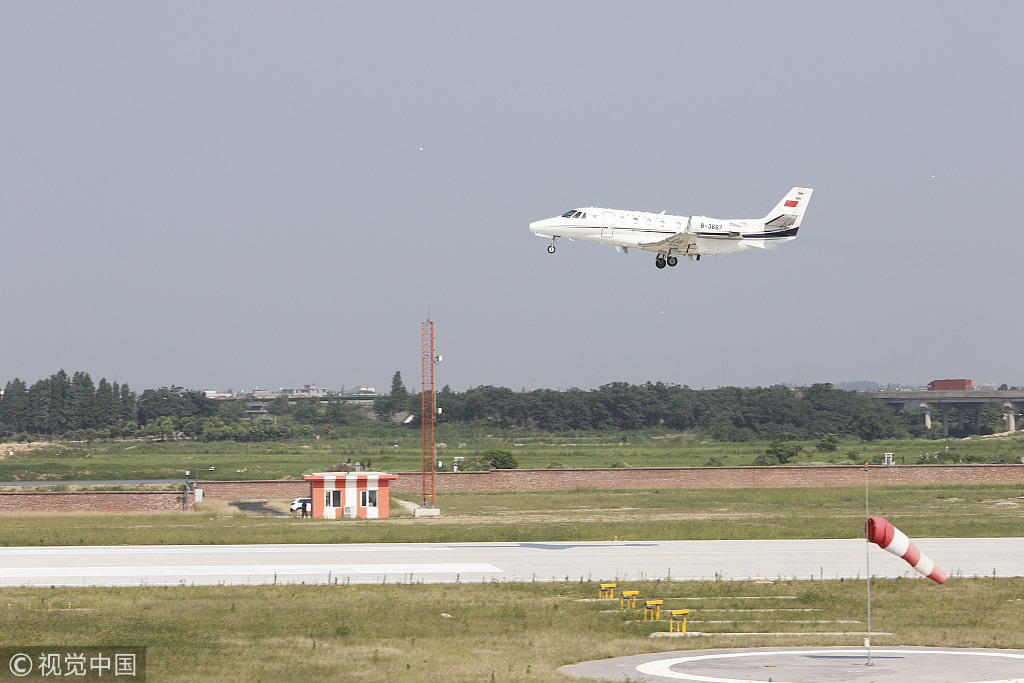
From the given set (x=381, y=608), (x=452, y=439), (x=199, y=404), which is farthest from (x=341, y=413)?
(x=381, y=608)

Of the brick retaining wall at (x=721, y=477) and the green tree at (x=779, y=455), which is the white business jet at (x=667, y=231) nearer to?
the brick retaining wall at (x=721, y=477)

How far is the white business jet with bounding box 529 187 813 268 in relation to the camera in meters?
45.9

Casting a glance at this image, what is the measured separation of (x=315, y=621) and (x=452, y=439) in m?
122

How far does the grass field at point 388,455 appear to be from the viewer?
3676 inches

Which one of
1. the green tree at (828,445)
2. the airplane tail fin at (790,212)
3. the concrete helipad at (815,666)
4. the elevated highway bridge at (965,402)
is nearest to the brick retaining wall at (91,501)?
the airplane tail fin at (790,212)

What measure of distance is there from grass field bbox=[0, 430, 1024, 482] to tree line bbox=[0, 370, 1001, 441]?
1228 cm

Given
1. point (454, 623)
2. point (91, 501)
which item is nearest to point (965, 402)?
point (91, 501)

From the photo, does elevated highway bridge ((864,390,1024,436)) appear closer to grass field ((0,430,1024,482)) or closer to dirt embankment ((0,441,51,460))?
grass field ((0,430,1024,482))

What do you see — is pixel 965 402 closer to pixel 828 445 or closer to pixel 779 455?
pixel 828 445

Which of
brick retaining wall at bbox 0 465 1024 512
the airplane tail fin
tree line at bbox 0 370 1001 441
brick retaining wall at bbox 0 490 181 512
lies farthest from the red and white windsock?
tree line at bbox 0 370 1001 441

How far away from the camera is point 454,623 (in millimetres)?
25562

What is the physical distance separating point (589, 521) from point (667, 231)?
1490 centimetres

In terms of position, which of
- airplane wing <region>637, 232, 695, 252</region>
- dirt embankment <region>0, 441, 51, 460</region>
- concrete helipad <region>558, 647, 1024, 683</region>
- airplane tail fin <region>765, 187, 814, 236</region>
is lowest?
dirt embankment <region>0, 441, 51, 460</region>

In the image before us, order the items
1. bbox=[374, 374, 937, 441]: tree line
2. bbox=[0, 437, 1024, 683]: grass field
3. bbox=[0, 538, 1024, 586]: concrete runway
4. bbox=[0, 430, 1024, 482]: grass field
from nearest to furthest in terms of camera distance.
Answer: bbox=[0, 437, 1024, 683]: grass field
bbox=[0, 538, 1024, 586]: concrete runway
bbox=[0, 430, 1024, 482]: grass field
bbox=[374, 374, 937, 441]: tree line
